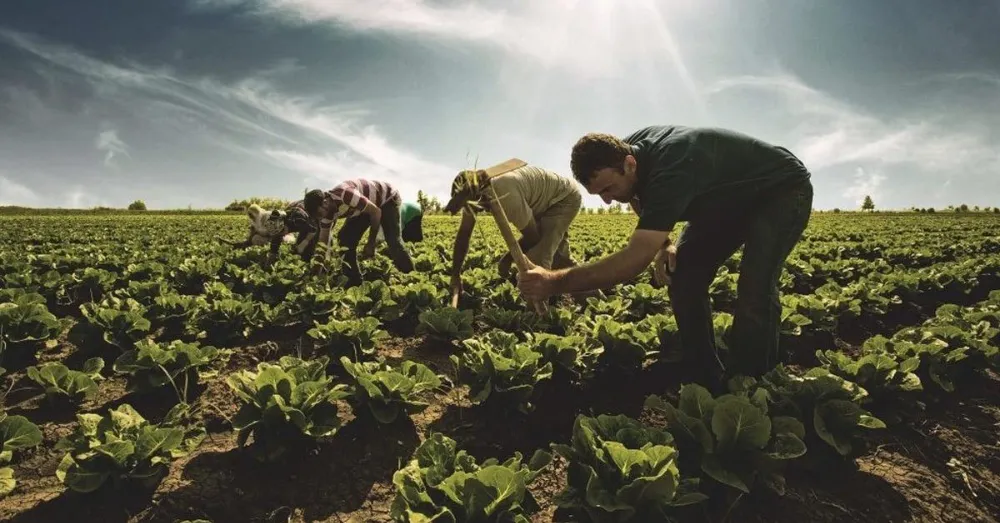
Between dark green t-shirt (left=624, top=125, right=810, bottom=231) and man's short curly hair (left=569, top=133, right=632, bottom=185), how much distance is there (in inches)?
7.9

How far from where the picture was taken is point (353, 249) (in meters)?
7.98

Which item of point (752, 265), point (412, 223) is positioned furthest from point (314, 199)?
point (752, 265)

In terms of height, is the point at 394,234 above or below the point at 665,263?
above

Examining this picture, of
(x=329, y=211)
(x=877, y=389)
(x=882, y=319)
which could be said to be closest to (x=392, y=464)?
(x=877, y=389)

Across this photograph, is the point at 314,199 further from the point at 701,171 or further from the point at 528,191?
the point at 701,171

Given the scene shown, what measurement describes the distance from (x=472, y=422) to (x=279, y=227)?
24.4ft

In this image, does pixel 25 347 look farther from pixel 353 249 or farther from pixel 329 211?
pixel 353 249

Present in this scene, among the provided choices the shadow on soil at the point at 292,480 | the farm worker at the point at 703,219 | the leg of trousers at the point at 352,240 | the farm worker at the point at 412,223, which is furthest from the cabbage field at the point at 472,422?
the farm worker at the point at 412,223

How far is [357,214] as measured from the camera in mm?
Result: 7570

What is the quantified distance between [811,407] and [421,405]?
246 cm

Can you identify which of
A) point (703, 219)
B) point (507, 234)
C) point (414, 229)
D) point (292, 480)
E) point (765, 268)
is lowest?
point (292, 480)

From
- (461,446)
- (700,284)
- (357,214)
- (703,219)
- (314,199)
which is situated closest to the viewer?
(461,446)

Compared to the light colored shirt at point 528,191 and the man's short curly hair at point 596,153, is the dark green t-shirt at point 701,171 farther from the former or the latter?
the light colored shirt at point 528,191

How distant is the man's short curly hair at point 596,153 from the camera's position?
311cm
